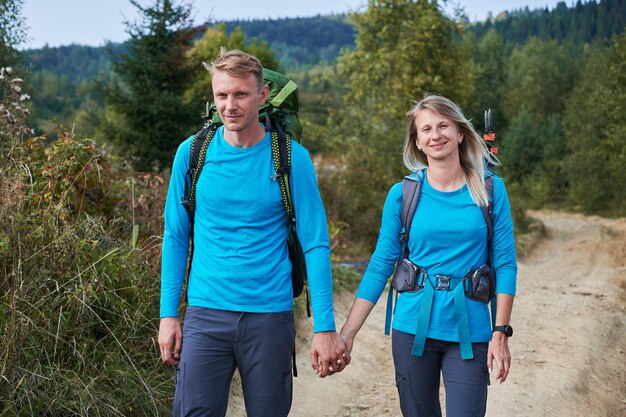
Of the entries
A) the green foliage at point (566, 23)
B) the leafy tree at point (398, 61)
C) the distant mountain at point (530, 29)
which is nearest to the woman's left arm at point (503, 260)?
the distant mountain at point (530, 29)

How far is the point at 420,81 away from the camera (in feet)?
94.3

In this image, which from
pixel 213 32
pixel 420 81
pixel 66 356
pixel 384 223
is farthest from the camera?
pixel 213 32

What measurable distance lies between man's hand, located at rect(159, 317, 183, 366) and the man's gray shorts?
0.24 ft

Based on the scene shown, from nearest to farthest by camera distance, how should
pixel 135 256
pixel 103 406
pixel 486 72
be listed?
pixel 103 406 < pixel 135 256 < pixel 486 72

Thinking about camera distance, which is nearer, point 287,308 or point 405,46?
point 287,308

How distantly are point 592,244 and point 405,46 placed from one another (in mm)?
11306

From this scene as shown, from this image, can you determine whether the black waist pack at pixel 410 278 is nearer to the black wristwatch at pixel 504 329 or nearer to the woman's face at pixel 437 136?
the black wristwatch at pixel 504 329

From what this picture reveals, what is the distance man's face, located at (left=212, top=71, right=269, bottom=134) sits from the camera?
321 centimetres

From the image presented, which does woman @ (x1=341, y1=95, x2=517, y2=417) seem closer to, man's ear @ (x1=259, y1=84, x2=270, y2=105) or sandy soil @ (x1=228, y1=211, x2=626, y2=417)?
man's ear @ (x1=259, y1=84, x2=270, y2=105)

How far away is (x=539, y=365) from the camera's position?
26.7 feet

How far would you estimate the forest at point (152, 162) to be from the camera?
4.75 meters

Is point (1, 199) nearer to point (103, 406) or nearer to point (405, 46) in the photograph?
point (103, 406)

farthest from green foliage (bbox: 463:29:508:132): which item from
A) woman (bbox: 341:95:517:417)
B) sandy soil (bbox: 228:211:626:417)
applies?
woman (bbox: 341:95:517:417)

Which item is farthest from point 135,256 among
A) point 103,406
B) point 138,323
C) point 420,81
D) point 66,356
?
point 420,81
